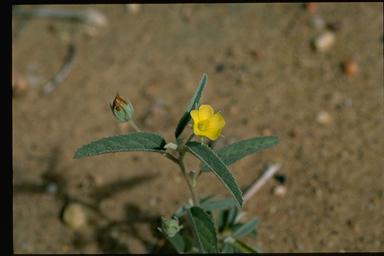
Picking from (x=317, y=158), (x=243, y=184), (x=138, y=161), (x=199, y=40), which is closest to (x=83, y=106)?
(x=138, y=161)

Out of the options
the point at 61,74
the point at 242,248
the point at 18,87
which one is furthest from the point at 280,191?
the point at 18,87

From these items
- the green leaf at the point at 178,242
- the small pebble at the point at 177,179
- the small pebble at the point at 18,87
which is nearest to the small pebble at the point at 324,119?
the small pebble at the point at 177,179

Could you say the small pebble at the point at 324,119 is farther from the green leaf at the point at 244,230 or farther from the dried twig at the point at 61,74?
the dried twig at the point at 61,74

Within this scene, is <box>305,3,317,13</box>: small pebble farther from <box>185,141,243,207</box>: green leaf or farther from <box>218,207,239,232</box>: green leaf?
<box>185,141,243,207</box>: green leaf

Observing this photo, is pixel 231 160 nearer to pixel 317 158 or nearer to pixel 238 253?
pixel 238 253

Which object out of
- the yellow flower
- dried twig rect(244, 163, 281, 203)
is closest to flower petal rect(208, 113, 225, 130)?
the yellow flower
